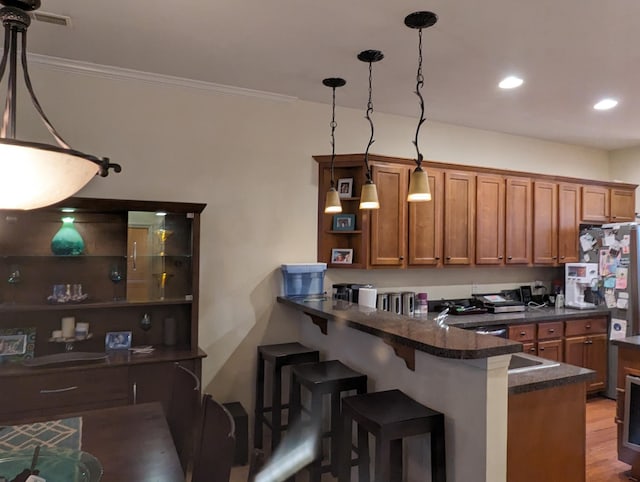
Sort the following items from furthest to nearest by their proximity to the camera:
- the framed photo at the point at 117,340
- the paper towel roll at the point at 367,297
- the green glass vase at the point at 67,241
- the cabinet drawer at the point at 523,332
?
the cabinet drawer at the point at 523,332 → the paper towel roll at the point at 367,297 → the framed photo at the point at 117,340 → the green glass vase at the point at 67,241

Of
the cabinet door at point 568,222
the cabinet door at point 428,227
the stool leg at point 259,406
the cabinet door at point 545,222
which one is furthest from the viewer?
the cabinet door at point 568,222

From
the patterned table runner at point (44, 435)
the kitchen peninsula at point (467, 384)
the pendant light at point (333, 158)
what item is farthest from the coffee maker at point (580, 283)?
the patterned table runner at point (44, 435)

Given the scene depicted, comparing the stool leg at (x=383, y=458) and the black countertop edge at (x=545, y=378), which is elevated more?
the black countertop edge at (x=545, y=378)

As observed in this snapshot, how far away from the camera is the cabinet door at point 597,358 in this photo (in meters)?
4.56

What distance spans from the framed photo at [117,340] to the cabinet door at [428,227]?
242cm

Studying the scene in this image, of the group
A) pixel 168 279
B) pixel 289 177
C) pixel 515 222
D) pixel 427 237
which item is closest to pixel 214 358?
pixel 168 279

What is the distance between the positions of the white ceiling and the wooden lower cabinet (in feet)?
6.47

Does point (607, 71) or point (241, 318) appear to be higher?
point (607, 71)

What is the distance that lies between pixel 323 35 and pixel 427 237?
7.00ft

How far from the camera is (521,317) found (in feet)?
13.7

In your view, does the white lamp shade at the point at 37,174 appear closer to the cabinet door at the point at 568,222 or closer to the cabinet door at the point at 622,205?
the cabinet door at the point at 568,222

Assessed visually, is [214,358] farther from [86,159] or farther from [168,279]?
[86,159]

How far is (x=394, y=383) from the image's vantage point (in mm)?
2443

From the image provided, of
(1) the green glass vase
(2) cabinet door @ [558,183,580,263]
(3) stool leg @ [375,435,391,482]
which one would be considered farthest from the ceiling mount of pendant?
(2) cabinet door @ [558,183,580,263]
